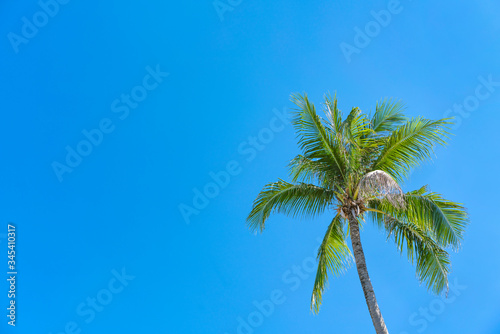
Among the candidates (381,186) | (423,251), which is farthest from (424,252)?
(381,186)

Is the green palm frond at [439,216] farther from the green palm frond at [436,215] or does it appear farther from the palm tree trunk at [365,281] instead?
the palm tree trunk at [365,281]

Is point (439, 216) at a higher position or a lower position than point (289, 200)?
lower

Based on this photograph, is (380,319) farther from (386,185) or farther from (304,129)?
(304,129)

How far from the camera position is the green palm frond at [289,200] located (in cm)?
1320

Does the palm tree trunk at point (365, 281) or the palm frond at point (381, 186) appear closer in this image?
the palm frond at point (381, 186)

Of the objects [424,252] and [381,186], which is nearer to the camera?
[381,186]

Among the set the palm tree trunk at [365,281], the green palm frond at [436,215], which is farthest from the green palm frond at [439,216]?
the palm tree trunk at [365,281]

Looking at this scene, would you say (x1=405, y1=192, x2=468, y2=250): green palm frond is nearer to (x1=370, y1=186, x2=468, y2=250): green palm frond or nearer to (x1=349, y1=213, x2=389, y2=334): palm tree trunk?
(x1=370, y1=186, x2=468, y2=250): green palm frond

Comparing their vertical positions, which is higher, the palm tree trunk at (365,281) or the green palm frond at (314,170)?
the green palm frond at (314,170)

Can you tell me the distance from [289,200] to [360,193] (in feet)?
6.66

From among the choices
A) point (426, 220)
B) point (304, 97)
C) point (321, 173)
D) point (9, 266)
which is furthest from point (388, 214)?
point (9, 266)

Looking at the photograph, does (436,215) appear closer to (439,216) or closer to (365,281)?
(439,216)

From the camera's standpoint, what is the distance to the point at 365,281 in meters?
12.0

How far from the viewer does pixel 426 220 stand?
1204 centimetres
